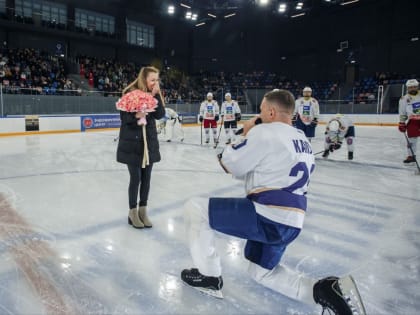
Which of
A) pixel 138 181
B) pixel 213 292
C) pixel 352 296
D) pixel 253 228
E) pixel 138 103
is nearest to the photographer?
pixel 352 296

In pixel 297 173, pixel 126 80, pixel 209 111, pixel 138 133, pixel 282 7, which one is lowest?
pixel 297 173

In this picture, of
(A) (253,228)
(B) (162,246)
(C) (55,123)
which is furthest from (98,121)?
(A) (253,228)

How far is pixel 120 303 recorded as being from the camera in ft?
5.89

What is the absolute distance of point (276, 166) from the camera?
1522 mm

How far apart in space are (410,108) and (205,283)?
5.72 meters

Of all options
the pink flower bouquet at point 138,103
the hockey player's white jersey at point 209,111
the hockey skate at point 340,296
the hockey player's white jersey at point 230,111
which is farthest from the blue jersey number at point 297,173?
the hockey player's white jersey at point 230,111

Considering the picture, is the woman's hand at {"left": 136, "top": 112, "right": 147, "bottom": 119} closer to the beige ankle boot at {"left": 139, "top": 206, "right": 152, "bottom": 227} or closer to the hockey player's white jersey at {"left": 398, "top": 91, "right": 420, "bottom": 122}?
the beige ankle boot at {"left": 139, "top": 206, "right": 152, "bottom": 227}

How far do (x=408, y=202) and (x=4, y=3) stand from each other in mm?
21310

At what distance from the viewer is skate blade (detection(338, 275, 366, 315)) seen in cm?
145

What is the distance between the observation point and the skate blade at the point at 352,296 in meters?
1.45

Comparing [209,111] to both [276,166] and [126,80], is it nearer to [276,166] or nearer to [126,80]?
[276,166]

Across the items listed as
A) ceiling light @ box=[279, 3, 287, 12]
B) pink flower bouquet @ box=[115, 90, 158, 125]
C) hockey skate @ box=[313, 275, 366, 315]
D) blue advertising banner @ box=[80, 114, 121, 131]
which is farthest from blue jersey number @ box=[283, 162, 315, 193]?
ceiling light @ box=[279, 3, 287, 12]

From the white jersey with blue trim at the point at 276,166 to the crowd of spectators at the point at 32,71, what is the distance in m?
13.1

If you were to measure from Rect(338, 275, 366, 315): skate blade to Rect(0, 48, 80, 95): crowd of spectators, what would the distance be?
13.5 m
